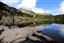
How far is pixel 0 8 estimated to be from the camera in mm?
13805

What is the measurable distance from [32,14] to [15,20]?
6.48 meters

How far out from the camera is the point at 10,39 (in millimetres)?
8016

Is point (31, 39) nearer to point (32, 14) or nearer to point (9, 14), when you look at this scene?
point (9, 14)

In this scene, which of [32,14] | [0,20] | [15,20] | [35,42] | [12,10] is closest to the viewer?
[35,42]

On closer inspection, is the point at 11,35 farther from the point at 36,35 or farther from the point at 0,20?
the point at 0,20

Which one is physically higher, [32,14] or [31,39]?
[32,14]

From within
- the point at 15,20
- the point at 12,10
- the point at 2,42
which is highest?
the point at 12,10

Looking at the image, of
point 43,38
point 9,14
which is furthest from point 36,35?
point 9,14

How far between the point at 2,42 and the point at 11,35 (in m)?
0.83

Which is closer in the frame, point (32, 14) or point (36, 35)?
point (36, 35)

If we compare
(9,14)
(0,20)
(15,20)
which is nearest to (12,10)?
(9,14)

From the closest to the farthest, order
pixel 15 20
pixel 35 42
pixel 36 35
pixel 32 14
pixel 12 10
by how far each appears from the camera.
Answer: pixel 35 42 → pixel 36 35 → pixel 15 20 → pixel 12 10 → pixel 32 14

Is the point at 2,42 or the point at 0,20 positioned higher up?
the point at 0,20

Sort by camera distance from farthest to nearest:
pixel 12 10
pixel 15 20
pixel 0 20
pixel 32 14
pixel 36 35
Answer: pixel 32 14, pixel 12 10, pixel 15 20, pixel 0 20, pixel 36 35
